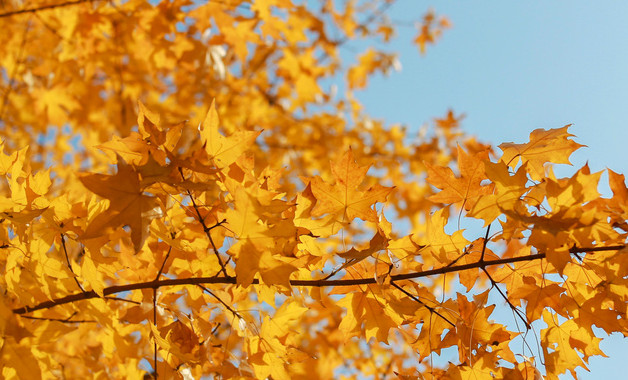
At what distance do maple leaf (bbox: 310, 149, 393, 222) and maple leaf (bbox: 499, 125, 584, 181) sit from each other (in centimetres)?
29

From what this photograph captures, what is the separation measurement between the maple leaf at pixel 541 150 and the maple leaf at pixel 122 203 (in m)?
0.75

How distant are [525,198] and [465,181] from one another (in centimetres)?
13

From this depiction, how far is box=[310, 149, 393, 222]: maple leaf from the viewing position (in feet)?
3.33

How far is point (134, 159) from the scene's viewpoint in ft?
3.23

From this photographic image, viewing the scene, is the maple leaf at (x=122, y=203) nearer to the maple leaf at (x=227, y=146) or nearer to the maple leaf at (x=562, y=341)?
the maple leaf at (x=227, y=146)

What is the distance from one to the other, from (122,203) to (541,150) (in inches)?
35.2

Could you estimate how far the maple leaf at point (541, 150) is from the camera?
1.02m

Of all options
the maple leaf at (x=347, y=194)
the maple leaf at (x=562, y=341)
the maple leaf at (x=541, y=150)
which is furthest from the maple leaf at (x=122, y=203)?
the maple leaf at (x=562, y=341)

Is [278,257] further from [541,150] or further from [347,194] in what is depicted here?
[541,150]

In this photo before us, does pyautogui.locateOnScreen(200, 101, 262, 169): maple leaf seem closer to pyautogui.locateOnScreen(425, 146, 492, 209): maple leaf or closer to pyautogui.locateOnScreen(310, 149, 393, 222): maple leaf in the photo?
pyautogui.locateOnScreen(310, 149, 393, 222): maple leaf

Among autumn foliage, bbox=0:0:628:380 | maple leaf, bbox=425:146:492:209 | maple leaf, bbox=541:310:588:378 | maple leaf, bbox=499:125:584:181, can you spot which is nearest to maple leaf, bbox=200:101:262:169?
autumn foliage, bbox=0:0:628:380

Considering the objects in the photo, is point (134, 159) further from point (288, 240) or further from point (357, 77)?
point (357, 77)

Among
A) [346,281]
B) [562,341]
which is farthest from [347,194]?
[562,341]

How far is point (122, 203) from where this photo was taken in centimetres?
82
